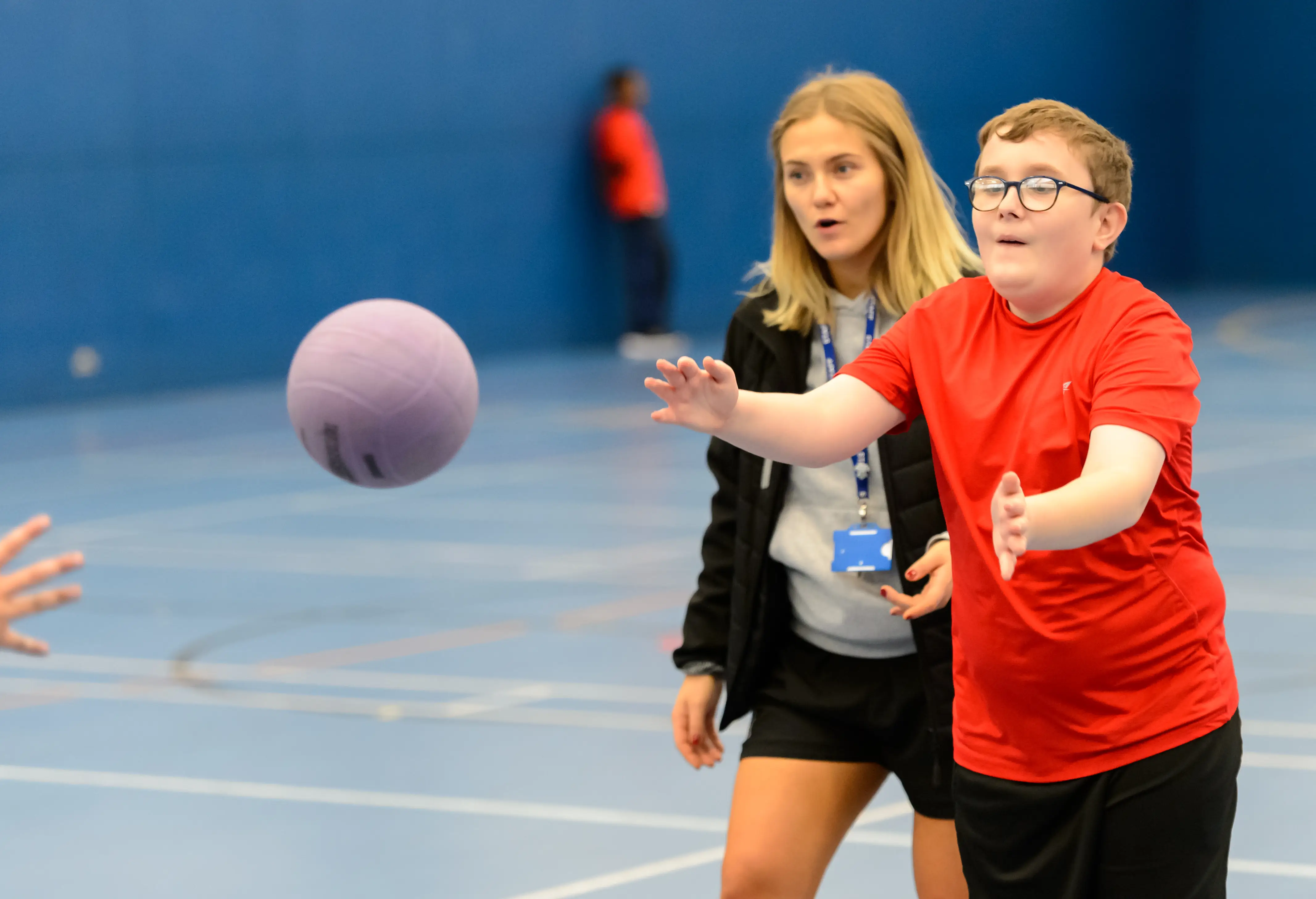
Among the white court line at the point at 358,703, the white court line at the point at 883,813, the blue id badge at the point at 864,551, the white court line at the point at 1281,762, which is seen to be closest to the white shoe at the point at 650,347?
the white court line at the point at 358,703

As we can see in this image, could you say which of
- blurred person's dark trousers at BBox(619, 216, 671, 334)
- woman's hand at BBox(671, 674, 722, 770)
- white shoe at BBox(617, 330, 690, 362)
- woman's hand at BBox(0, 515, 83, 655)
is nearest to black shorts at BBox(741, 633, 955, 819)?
woman's hand at BBox(671, 674, 722, 770)

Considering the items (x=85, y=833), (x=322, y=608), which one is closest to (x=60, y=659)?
(x=322, y=608)

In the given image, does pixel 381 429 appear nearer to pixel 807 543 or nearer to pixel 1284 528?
pixel 807 543

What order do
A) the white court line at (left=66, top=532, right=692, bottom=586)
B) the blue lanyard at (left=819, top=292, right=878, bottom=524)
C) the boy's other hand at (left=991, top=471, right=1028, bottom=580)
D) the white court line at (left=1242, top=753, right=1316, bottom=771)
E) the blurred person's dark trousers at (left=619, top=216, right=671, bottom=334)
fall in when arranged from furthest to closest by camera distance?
the blurred person's dark trousers at (left=619, top=216, right=671, bottom=334), the white court line at (left=66, top=532, right=692, bottom=586), the white court line at (left=1242, top=753, right=1316, bottom=771), the blue lanyard at (left=819, top=292, right=878, bottom=524), the boy's other hand at (left=991, top=471, right=1028, bottom=580)

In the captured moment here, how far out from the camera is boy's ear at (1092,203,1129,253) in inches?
101

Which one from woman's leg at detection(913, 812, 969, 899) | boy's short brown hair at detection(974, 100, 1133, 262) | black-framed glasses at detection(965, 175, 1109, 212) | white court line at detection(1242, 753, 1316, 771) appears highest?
boy's short brown hair at detection(974, 100, 1133, 262)

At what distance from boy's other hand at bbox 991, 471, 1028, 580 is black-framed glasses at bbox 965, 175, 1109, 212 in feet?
1.68

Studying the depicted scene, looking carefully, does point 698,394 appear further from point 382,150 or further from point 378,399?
point 382,150

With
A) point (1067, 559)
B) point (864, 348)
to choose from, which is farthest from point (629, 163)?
point (1067, 559)

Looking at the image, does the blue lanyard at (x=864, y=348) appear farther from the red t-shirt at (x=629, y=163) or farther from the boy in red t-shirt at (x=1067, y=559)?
the red t-shirt at (x=629, y=163)

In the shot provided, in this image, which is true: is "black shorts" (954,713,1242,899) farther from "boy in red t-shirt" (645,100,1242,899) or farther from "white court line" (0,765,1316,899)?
"white court line" (0,765,1316,899)

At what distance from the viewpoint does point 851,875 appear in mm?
4426

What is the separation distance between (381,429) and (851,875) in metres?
1.58

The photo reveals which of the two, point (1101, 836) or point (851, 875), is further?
point (851, 875)
